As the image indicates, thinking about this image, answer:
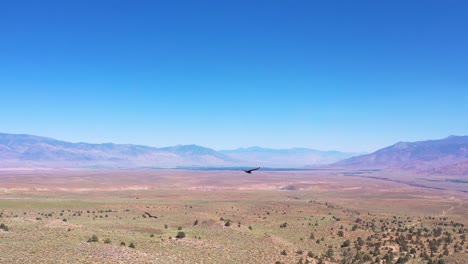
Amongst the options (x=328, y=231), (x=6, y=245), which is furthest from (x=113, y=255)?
(x=328, y=231)

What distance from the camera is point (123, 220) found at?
4841cm

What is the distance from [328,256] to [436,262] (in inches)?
309

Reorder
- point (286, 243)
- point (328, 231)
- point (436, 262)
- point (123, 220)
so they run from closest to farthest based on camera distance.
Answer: point (436, 262), point (286, 243), point (328, 231), point (123, 220)

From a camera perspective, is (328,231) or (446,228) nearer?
(328,231)

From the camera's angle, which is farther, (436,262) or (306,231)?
(306,231)

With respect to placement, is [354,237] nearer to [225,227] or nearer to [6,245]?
[225,227]

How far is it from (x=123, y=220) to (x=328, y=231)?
23432mm

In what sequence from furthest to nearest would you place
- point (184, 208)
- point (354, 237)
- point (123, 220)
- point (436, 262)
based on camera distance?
point (184, 208) < point (123, 220) < point (354, 237) < point (436, 262)

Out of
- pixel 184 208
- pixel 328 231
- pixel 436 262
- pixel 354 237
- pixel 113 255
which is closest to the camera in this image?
pixel 113 255

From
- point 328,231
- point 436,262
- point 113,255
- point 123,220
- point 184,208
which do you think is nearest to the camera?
point 113,255

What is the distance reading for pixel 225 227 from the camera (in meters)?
45.2

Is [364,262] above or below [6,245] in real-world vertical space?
below

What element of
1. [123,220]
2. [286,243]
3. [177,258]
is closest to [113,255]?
[177,258]

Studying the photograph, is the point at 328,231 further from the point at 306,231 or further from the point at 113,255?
the point at 113,255
